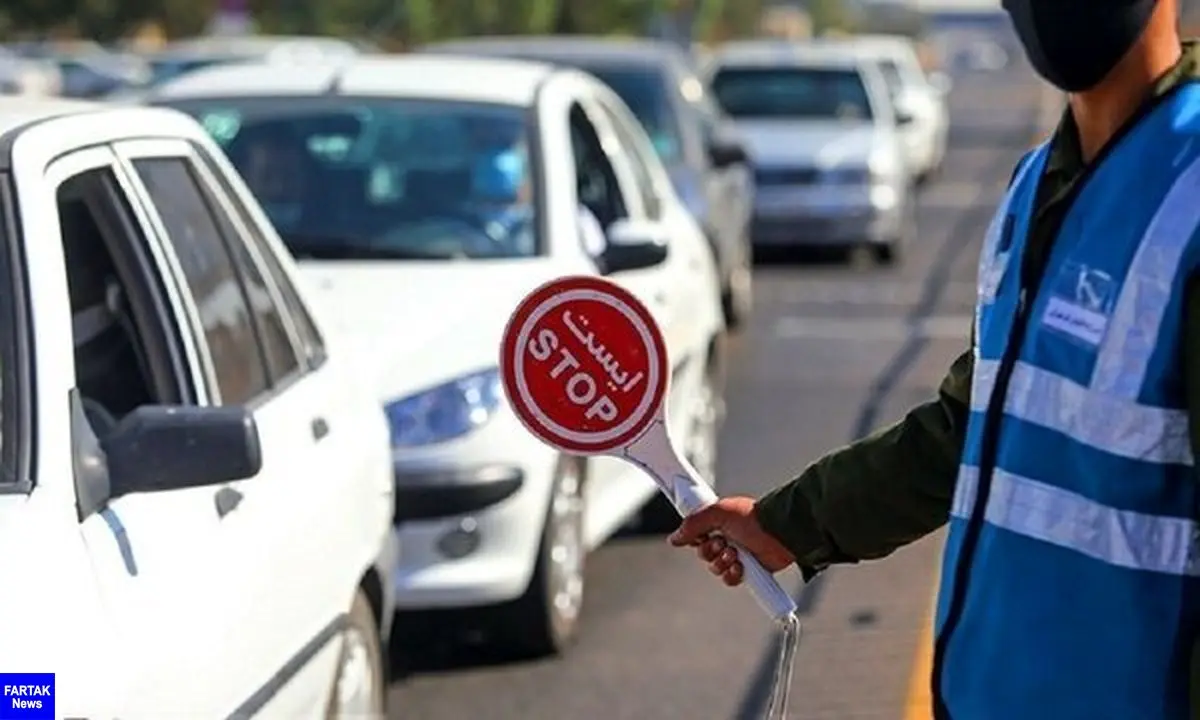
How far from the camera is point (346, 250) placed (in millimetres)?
7551

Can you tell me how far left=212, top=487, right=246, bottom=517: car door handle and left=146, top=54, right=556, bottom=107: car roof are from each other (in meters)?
3.95

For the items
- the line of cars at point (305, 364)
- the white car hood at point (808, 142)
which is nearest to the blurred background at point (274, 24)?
the white car hood at point (808, 142)

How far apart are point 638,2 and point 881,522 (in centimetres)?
4437

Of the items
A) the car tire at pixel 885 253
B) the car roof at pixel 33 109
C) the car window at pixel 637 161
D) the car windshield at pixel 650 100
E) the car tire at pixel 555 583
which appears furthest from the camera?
the car tire at pixel 885 253

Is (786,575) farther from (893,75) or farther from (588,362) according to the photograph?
(893,75)

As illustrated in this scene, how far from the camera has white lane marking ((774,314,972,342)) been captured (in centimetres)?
1484

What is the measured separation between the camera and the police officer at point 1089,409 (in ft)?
8.50

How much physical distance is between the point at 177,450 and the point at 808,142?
14955 millimetres

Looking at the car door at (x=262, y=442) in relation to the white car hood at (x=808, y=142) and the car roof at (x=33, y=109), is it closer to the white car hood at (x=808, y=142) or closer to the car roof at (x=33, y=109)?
the car roof at (x=33, y=109)

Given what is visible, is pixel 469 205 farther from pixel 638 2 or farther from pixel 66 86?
pixel 638 2

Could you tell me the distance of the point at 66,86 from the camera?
34.8 m

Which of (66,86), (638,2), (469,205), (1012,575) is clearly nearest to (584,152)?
(469,205)

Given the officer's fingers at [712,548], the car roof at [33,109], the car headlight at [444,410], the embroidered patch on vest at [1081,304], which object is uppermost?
the embroidered patch on vest at [1081,304]

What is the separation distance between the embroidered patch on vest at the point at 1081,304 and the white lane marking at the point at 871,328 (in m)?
12.0
